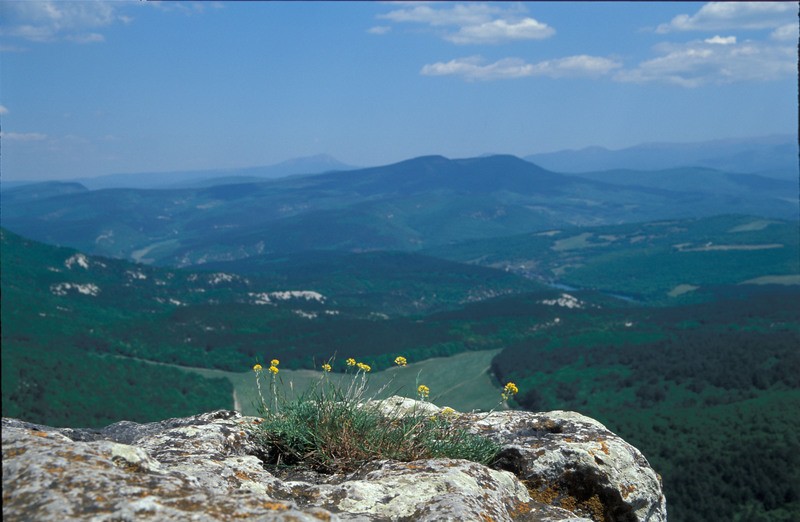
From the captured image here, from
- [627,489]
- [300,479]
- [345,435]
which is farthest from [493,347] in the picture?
[300,479]

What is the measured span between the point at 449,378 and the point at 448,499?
319 feet

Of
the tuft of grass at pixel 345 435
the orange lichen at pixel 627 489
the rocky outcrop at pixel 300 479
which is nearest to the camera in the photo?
the rocky outcrop at pixel 300 479

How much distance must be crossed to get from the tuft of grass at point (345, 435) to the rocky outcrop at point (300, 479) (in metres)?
0.22

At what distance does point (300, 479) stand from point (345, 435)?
0.61 meters

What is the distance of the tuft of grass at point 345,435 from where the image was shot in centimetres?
654

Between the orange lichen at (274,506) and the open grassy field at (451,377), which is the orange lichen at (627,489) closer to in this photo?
the orange lichen at (274,506)

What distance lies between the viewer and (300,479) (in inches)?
244

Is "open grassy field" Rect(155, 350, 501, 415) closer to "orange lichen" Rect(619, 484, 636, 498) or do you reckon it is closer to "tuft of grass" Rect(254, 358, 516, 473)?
"tuft of grass" Rect(254, 358, 516, 473)

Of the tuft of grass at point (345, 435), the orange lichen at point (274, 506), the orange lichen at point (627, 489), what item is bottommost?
the orange lichen at point (627, 489)

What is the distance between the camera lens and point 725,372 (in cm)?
7206

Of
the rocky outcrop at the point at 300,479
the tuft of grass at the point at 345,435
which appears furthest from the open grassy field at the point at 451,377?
the tuft of grass at the point at 345,435

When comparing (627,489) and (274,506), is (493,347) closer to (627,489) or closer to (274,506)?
(627,489)

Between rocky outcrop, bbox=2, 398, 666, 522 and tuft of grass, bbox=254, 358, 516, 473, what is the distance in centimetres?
22

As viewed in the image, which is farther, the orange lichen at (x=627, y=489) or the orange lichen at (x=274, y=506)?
the orange lichen at (x=627, y=489)
